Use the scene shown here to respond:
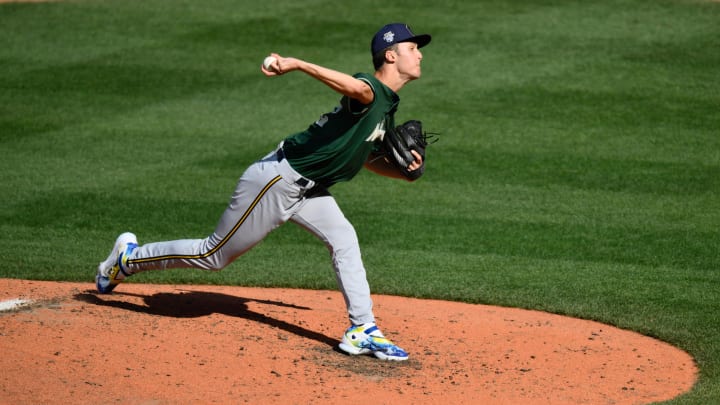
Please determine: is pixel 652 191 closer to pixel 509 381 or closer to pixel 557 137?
pixel 557 137

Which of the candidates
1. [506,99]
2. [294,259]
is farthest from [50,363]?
[506,99]

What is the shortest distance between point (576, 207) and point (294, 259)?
2.77 metres

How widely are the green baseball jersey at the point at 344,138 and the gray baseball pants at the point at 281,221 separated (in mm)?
85

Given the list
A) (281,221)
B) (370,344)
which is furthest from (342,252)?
(370,344)

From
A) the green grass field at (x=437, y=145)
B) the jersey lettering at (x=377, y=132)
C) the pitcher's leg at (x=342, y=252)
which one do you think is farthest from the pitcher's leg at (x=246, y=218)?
the green grass field at (x=437, y=145)

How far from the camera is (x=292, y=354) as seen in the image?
595 centimetres

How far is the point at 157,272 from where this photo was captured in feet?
25.9

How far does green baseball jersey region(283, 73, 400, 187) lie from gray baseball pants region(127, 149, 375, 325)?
85mm

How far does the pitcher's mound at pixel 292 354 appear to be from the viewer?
535cm

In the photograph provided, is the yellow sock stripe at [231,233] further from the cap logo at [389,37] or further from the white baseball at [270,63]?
the cap logo at [389,37]

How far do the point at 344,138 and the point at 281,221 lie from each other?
2.10ft

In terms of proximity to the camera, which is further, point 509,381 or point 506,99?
point 506,99

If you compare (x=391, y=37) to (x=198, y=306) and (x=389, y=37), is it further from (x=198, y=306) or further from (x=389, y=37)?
(x=198, y=306)

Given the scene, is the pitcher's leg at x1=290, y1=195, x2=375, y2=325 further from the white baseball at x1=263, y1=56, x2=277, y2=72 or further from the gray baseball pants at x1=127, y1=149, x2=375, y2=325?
the white baseball at x1=263, y1=56, x2=277, y2=72
